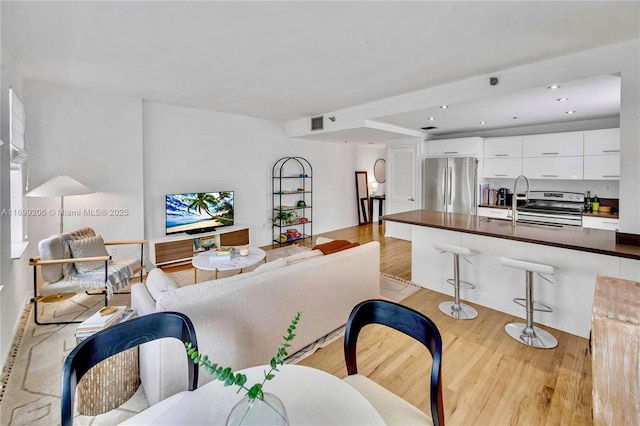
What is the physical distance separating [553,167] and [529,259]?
2828mm

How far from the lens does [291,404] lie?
105cm

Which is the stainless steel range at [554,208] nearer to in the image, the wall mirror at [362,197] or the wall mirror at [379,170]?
the wall mirror at [362,197]

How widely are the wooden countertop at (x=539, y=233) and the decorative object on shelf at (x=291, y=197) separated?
9.88 feet

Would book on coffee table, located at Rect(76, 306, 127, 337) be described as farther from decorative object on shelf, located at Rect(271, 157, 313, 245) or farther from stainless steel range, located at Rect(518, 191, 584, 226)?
stainless steel range, located at Rect(518, 191, 584, 226)

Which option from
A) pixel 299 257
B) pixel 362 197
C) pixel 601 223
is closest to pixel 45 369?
pixel 299 257

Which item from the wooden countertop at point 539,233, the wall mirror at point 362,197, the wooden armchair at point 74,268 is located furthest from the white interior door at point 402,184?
the wooden armchair at point 74,268

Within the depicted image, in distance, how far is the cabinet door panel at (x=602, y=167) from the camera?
4164 millimetres

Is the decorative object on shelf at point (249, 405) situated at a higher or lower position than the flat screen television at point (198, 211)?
lower

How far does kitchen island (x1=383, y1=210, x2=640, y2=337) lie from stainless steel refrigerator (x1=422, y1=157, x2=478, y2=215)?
1.98 m

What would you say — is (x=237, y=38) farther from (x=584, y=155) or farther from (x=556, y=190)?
(x=556, y=190)

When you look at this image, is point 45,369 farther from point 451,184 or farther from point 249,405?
point 451,184

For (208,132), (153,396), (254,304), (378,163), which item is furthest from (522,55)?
(378,163)

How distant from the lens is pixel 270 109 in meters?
4.98

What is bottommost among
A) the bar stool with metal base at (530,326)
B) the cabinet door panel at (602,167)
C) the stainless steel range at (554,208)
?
the bar stool with metal base at (530,326)
